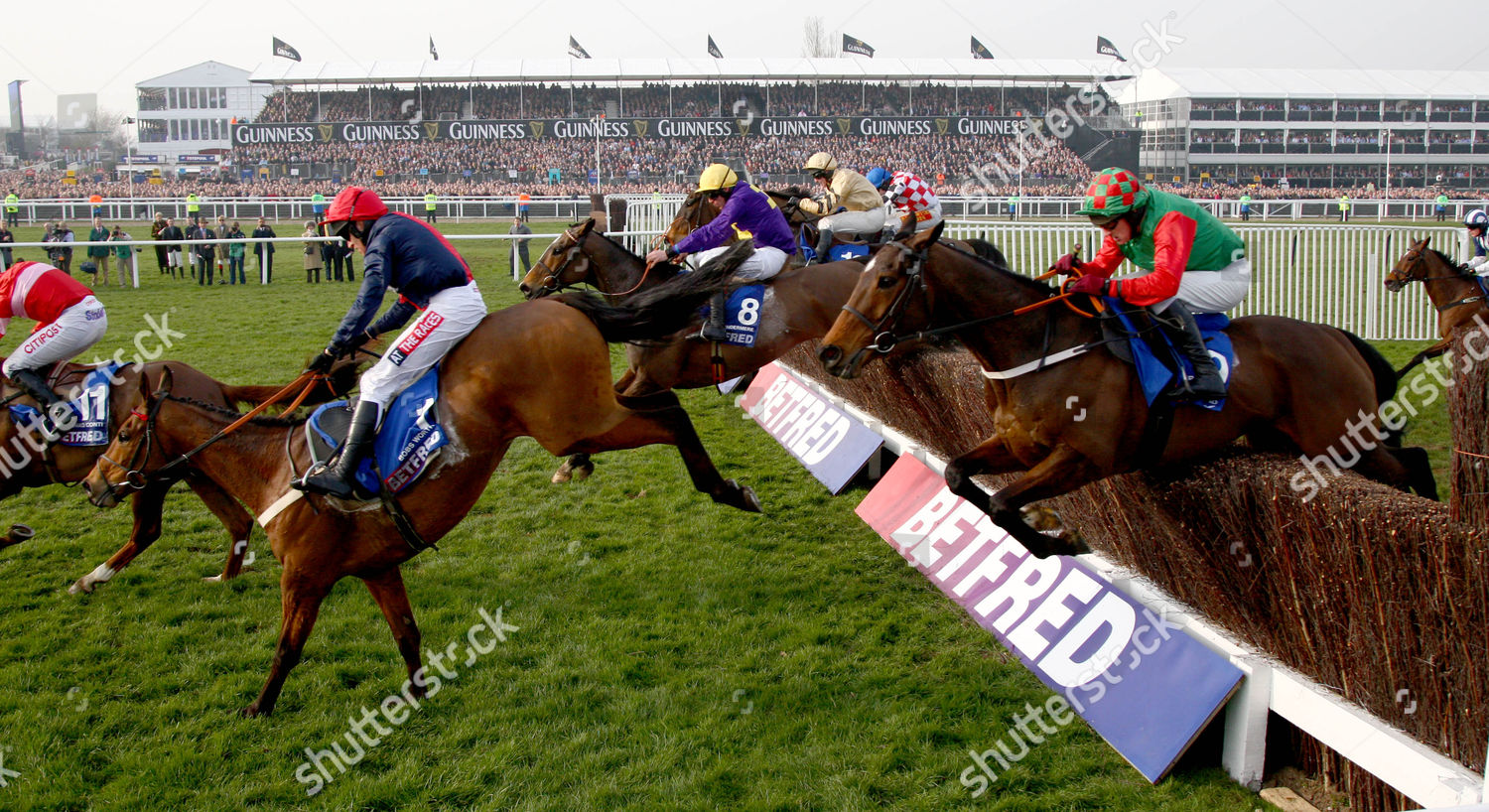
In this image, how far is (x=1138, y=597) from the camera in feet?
13.2

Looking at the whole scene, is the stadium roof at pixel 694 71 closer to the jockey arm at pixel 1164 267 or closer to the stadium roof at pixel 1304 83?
the stadium roof at pixel 1304 83

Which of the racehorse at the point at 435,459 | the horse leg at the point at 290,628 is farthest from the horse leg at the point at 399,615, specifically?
the horse leg at the point at 290,628

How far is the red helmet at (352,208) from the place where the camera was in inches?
170

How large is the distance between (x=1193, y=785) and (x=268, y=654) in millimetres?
3851

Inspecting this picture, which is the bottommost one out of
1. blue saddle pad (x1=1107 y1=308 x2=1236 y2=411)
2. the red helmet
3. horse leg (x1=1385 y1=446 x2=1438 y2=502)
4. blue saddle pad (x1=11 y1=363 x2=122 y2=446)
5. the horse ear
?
horse leg (x1=1385 y1=446 x2=1438 y2=502)

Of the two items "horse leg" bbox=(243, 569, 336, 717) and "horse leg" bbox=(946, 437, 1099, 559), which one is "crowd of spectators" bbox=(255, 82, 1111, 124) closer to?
"horse leg" bbox=(946, 437, 1099, 559)

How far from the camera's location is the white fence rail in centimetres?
1212

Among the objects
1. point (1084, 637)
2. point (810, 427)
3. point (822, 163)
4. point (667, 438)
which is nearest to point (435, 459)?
point (667, 438)

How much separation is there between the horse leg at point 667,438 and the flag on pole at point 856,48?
47261 mm

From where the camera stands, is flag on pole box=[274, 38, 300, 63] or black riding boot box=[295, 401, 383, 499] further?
flag on pole box=[274, 38, 300, 63]

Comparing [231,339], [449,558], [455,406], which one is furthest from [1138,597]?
[231,339]

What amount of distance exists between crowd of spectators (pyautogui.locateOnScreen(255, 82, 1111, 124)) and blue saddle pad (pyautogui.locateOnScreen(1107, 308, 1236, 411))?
1674 inches

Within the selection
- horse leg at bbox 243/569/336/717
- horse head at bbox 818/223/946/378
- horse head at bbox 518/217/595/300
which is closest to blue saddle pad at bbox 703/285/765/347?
horse head at bbox 518/217/595/300

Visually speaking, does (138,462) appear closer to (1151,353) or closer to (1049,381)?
(1049,381)
